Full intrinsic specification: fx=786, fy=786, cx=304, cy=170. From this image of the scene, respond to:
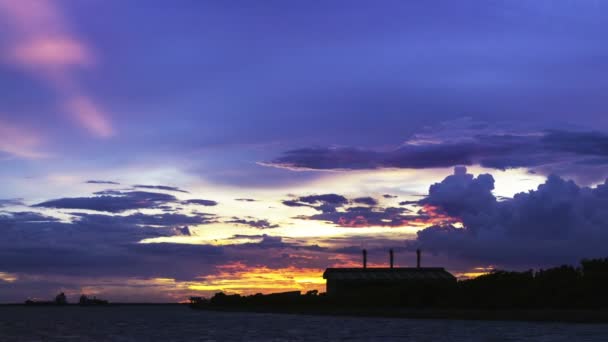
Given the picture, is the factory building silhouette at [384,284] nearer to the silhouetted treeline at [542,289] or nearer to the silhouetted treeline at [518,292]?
the silhouetted treeline at [518,292]

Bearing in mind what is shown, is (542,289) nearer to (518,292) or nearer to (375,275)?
(518,292)

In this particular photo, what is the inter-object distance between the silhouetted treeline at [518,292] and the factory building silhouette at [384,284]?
23 cm

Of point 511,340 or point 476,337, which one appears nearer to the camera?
point 511,340

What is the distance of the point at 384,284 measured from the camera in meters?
191

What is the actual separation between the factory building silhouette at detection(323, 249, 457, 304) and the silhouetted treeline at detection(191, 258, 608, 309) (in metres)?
0.23

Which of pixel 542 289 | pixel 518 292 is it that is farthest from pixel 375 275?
pixel 542 289

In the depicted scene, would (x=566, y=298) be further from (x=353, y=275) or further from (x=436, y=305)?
(x=353, y=275)

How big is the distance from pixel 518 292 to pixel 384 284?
5656cm

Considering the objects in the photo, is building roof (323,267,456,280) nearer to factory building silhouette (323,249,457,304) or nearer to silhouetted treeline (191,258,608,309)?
factory building silhouette (323,249,457,304)

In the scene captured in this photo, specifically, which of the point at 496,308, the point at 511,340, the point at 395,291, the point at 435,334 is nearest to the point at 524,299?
the point at 496,308

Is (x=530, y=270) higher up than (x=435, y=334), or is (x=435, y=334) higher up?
(x=530, y=270)

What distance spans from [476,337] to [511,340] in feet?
21.9

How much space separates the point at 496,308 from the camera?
143000mm

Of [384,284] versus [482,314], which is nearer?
[482,314]
